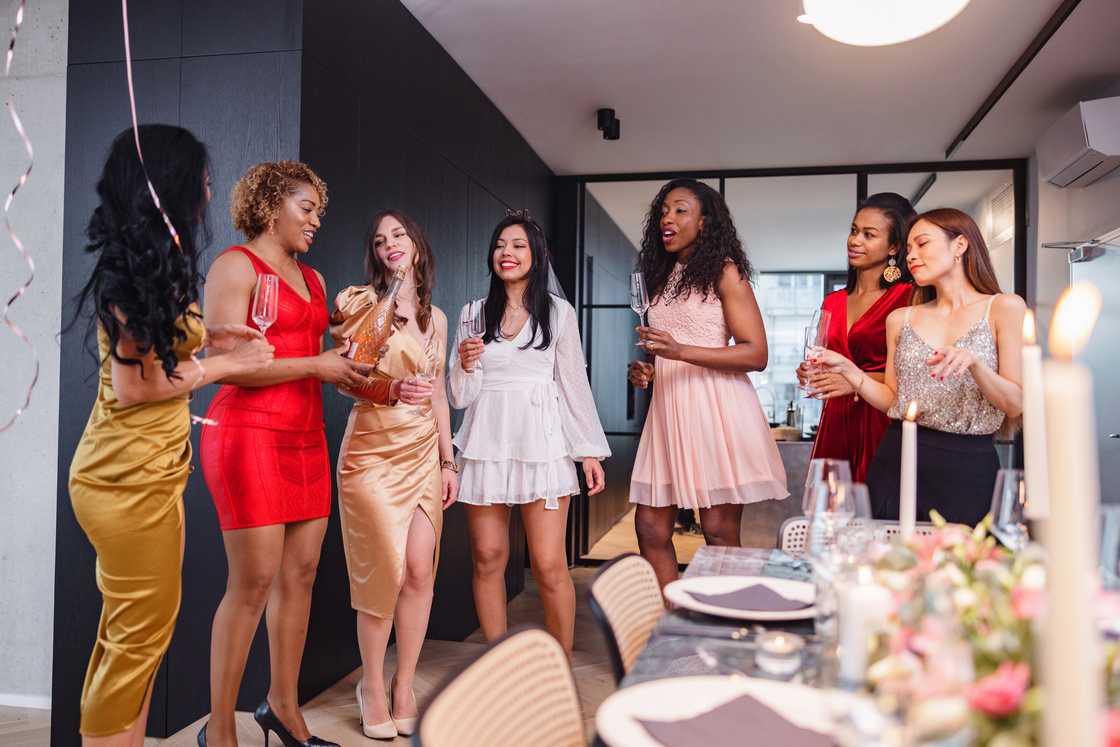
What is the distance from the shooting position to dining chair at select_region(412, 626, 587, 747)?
880 mm

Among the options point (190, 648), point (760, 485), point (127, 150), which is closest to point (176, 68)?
point (127, 150)

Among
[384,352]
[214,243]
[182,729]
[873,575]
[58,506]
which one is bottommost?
[182,729]

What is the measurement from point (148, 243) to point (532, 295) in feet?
4.51

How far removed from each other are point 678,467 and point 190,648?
1.60 metres

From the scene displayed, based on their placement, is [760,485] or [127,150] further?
[760,485]

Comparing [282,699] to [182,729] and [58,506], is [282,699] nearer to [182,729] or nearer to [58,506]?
[182,729]

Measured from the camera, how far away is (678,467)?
279 centimetres

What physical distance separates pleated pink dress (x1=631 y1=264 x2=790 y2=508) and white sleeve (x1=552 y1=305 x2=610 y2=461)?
0.60ft

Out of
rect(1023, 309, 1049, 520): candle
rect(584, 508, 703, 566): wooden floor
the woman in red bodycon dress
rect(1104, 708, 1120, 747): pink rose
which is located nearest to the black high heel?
the woman in red bodycon dress

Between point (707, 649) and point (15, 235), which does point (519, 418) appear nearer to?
point (15, 235)

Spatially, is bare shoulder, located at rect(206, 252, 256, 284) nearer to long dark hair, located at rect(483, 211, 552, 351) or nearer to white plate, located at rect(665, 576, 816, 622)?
long dark hair, located at rect(483, 211, 552, 351)

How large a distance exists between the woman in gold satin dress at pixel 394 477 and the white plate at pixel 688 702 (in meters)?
1.58

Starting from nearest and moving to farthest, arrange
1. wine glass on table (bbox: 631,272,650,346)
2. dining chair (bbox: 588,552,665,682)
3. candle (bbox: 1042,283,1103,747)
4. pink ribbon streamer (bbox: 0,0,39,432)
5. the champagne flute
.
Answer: candle (bbox: 1042,283,1103,747)
dining chair (bbox: 588,552,665,682)
pink ribbon streamer (bbox: 0,0,39,432)
the champagne flute
wine glass on table (bbox: 631,272,650,346)

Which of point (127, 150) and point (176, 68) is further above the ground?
point (176, 68)
